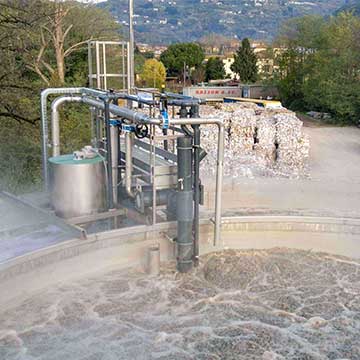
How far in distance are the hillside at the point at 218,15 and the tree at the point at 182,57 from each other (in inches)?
2827

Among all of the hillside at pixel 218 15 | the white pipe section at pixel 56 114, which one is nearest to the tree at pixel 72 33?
the white pipe section at pixel 56 114

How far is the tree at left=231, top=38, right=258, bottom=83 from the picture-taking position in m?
41.1

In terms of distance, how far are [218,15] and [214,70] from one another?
366 ft

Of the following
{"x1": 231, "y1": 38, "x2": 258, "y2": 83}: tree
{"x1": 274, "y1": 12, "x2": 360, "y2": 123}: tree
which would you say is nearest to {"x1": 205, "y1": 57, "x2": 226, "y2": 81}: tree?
{"x1": 231, "y1": 38, "x2": 258, "y2": 83}: tree

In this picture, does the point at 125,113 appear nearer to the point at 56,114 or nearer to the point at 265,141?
the point at 56,114

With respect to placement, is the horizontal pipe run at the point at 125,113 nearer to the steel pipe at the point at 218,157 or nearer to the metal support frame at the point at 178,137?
the metal support frame at the point at 178,137

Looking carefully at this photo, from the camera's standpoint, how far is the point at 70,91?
6906mm

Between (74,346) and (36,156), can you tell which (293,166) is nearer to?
(36,156)

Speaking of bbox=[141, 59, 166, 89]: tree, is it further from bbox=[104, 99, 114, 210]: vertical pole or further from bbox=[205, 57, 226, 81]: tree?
bbox=[104, 99, 114, 210]: vertical pole

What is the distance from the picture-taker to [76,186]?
18.9 ft


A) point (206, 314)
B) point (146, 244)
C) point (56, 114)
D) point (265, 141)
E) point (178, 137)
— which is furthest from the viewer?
point (265, 141)

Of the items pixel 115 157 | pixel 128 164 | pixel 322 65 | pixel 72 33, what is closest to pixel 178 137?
pixel 128 164

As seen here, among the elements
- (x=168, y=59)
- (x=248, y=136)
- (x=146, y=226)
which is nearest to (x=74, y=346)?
(x=146, y=226)

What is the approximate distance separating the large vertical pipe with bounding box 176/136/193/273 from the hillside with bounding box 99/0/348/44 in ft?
380
